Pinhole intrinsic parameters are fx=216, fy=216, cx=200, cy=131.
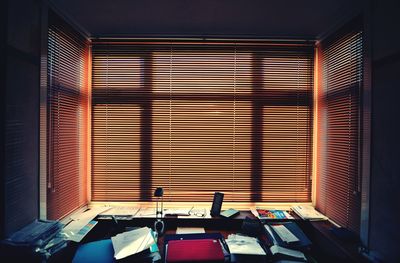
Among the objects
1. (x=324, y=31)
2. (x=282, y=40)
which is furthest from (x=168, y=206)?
(x=324, y=31)

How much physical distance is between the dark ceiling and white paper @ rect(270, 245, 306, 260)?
2.01m

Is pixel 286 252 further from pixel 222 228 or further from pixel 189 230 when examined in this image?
pixel 189 230

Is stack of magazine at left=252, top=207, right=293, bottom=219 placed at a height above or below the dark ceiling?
below

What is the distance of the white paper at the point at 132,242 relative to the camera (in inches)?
61.9

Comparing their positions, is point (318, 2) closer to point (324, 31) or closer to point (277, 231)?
point (324, 31)

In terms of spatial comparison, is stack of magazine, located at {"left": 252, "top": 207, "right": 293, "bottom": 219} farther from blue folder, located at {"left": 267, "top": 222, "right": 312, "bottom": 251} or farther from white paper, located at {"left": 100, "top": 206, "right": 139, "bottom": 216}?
white paper, located at {"left": 100, "top": 206, "right": 139, "bottom": 216}

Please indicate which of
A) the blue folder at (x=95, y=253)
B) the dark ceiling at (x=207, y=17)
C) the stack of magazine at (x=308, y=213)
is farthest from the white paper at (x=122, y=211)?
the dark ceiling at (x=207, y=17)

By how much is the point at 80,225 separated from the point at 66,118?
1.00 meters
